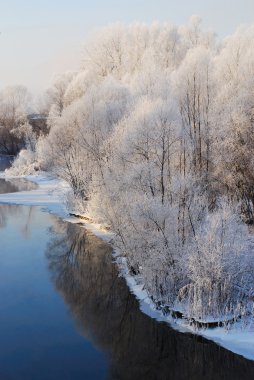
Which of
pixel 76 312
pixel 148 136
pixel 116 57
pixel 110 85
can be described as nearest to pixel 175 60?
pixel 116 57

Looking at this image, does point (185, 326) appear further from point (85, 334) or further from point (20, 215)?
point (20, 215)

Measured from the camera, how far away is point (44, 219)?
85.6 ft

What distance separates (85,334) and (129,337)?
115 cm

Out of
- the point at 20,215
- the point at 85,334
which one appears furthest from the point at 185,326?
the point at 20,215

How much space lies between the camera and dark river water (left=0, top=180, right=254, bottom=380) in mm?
10820

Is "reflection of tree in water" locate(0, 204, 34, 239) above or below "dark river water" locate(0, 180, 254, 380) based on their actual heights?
above

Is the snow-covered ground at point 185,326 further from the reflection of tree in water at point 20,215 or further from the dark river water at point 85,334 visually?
the reflection of tree in water at point 20,215

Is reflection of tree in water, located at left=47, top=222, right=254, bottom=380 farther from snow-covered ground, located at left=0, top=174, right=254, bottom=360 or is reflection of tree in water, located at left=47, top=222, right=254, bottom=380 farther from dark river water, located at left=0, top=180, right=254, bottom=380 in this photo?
snow-covered ground, located at left=0, top=174, right=254, bottom=360

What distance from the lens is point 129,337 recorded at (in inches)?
487

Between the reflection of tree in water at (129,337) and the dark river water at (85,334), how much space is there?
0.07ft

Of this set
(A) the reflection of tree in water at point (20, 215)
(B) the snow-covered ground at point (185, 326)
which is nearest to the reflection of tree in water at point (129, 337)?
(B) the snow-covered ground at point (185, 326)

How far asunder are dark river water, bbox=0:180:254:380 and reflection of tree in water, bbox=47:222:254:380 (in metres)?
0.02

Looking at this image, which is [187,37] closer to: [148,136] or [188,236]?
[148,136]

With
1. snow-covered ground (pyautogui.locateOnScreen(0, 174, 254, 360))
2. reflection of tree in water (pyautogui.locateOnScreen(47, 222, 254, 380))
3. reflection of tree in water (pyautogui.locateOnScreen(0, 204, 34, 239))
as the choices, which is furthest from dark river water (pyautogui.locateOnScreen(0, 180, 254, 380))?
reflection of tree in water (pyautogui.locateOnScreen(0, 204, 34, 239))
